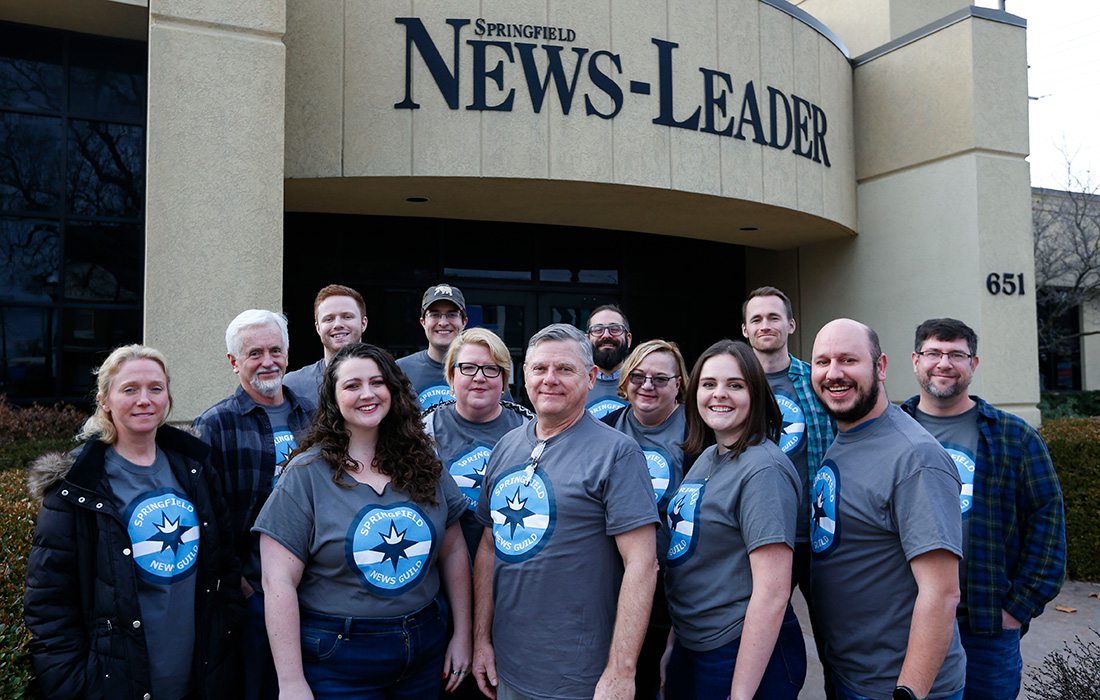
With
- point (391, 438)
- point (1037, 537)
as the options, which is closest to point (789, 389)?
point (1037, 537)

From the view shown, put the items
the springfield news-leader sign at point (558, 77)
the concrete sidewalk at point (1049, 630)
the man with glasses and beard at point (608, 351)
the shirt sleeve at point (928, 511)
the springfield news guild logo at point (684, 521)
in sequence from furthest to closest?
1. the springfield news-leader sign at point (558, 77)
2. the concrete sidewalk at point (1049, 630)
3. the man with glasses and beard at point (608, 351)
4. the springfield news guild logo at point (684, 521)
5. the shirt sleeve at point (928, 511)

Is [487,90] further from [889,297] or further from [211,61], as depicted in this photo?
[889,297]

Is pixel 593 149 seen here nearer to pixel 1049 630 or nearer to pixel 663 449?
pixel 663 449

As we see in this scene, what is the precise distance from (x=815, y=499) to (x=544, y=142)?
5.67 meters

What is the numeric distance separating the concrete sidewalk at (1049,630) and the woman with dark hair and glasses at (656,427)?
152 cm

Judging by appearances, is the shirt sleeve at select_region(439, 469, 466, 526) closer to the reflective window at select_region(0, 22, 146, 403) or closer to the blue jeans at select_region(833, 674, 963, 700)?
the blue jeans at select_region(833, 674, 963, 700)

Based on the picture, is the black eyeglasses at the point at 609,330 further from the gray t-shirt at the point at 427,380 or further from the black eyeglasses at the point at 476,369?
the black eyeglasses at the point at 476,369

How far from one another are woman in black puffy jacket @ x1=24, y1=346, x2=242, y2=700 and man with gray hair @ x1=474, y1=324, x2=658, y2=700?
40.3 inches

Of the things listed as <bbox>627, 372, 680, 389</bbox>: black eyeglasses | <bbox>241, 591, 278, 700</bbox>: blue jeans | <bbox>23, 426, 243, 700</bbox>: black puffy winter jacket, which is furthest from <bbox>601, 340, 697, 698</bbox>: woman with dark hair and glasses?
<bbox>23, 426, 243, 700</bbox>: black puffy winter jacket

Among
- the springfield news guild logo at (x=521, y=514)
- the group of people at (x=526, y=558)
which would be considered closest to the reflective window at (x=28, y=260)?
the group of people at (x=526, y=558)

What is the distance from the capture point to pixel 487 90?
24.6 ft

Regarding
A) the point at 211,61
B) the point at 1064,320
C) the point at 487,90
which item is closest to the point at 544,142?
the point at 487,90

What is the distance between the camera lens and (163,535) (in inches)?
100

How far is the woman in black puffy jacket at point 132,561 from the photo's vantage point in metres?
2.37
